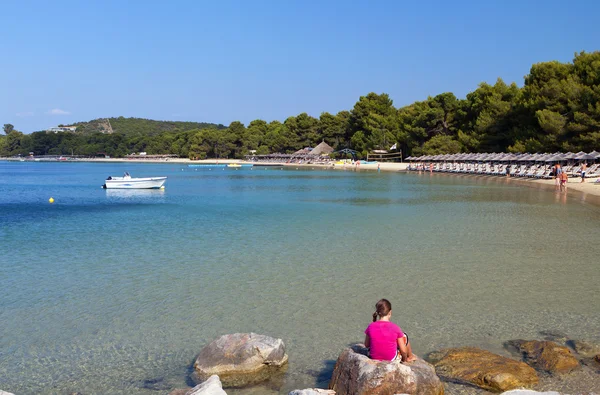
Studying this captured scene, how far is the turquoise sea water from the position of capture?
705cm

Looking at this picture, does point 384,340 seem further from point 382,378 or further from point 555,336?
point 555,336

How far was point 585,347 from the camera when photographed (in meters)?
6.98

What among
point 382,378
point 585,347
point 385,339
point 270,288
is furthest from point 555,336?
point 270,288

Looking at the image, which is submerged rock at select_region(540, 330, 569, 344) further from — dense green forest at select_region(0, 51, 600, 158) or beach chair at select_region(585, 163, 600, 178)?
dense green forest at select_region(0, 51, 600, 158)

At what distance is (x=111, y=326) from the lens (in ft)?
26.9

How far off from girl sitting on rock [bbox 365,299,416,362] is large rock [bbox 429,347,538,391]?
0.95m

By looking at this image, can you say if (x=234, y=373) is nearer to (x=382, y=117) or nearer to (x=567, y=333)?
(x=567, y=333)

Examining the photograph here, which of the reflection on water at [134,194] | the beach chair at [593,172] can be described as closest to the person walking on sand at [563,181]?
the beach chair at [593,172]

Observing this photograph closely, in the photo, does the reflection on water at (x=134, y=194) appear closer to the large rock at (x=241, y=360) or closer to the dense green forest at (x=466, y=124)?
the large rock at (x=241, y=360)

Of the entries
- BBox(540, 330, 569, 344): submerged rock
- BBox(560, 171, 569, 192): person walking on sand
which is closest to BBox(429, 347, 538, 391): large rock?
BBox(540, 330, 569, 344): submerged rock

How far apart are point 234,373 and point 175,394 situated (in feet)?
Result: 3.43

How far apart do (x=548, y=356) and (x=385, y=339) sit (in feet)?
7.92

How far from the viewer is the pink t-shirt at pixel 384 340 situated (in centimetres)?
553

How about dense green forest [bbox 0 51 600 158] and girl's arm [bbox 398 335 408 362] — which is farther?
dense green forest [bbox 0 51 600 158]
